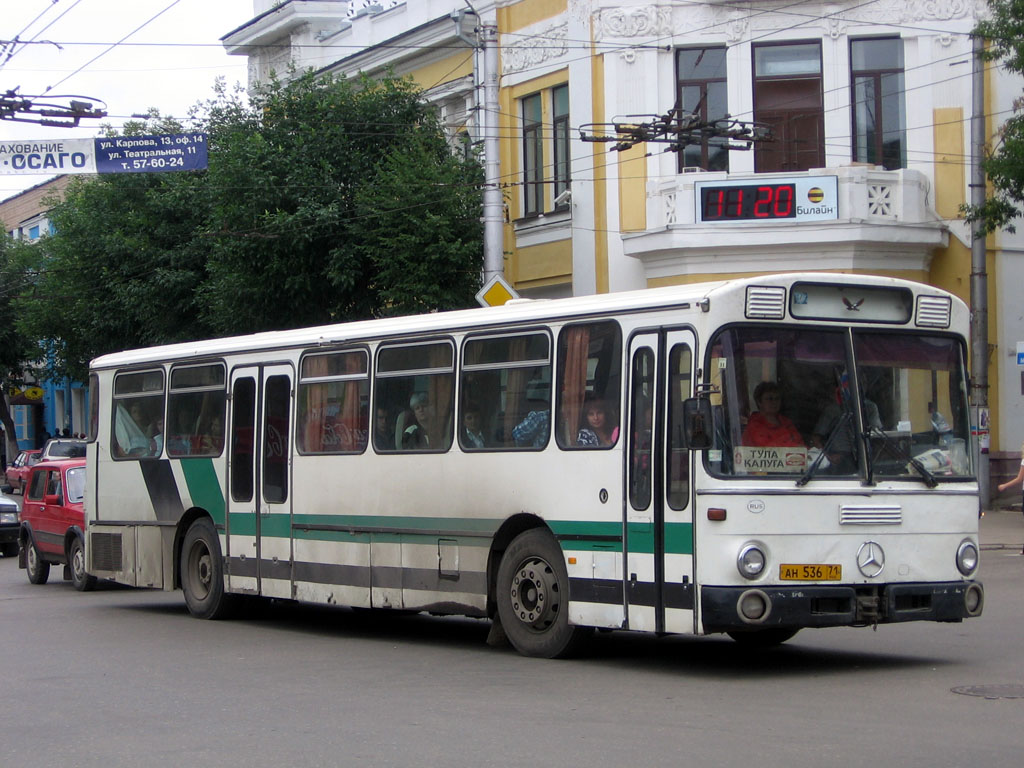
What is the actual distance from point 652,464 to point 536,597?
1618mm

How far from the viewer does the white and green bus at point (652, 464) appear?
10070 millimetres

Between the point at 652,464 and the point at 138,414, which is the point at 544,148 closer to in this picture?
the point at 138,414

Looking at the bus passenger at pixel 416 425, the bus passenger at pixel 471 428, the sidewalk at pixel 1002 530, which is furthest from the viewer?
the sidewalk at pixel 1002 530

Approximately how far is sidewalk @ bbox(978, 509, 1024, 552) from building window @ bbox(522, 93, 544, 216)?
10.2m

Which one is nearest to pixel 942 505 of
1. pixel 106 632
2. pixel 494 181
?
pixel 106 632

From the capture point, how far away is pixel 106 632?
1431 cm

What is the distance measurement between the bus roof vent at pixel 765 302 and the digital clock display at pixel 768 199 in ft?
51.3

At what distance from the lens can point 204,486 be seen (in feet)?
50.3

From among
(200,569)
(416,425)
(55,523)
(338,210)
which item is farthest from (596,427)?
(338,210)

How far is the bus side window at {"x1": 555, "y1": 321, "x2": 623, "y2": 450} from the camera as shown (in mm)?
10875

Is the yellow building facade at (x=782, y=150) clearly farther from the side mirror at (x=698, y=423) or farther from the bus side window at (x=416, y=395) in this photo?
the side mirror at (x=698, y=423)

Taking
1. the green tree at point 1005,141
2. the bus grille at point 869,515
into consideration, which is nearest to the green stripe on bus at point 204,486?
the bus grille at point 869,515

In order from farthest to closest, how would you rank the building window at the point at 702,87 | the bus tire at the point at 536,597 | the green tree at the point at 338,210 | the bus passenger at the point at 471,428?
1. the green tree at the point at 338,210
2. the building window at the point at 702,87
3. the bus passenger at the point at 471,428
4. the bus tire at the point at 536,597

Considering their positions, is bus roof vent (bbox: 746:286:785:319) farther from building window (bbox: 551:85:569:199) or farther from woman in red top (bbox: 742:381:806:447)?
building window (bbox: 551:85:569:199)
